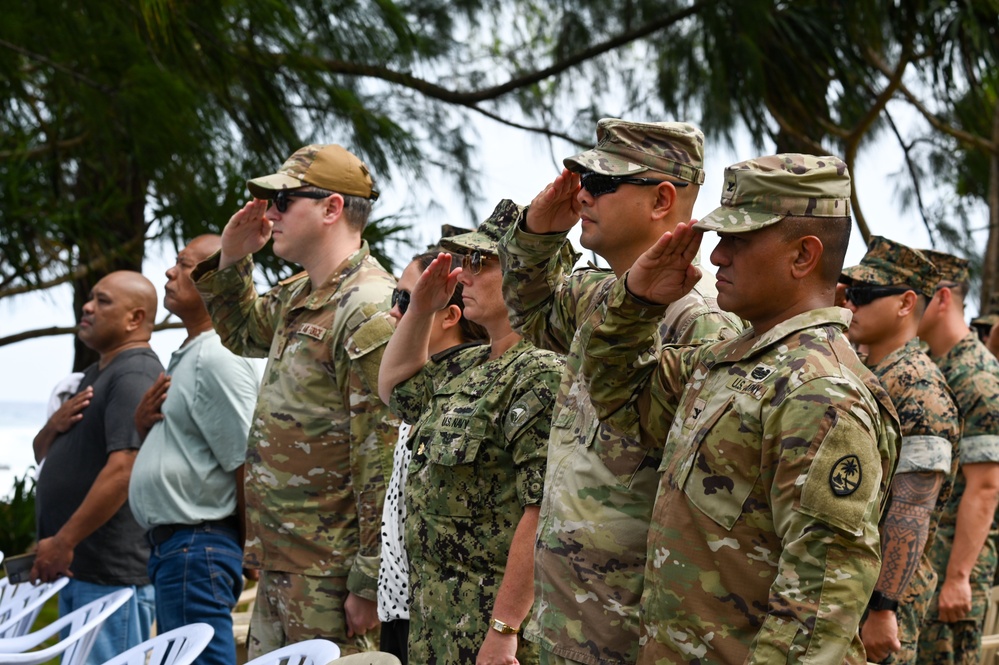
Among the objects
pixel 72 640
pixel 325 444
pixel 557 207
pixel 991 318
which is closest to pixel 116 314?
pixel 325 444

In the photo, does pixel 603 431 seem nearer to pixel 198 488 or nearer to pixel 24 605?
pixel 198 488

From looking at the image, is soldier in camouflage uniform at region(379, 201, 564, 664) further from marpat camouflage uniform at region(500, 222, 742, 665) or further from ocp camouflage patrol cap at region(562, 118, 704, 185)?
ocp camouflage patrol cap at region(562, 118, 704, 185)

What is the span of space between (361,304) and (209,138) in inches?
65.9

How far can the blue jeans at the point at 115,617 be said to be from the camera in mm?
3934

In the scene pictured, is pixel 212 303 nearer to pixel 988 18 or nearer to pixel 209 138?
pixel 209 138

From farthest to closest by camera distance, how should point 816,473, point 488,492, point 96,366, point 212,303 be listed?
point 96,366 → point 212,303 → point 488,492 → point 816,473

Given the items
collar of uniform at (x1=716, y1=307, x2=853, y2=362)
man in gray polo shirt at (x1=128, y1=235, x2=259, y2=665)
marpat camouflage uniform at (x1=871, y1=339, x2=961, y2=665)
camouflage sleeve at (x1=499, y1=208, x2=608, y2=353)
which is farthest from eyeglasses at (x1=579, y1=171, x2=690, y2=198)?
man in gray polo shirt at (x1=128, y1=235, x2=259, y2=665)

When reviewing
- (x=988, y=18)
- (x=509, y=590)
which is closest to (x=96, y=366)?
(x=509, y=590)

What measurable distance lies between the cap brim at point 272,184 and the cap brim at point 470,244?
0.71 metres

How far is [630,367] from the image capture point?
2.10 meters

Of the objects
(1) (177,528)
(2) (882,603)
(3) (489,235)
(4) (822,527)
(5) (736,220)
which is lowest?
(2) (882,603)

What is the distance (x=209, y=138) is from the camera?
4.61 metres

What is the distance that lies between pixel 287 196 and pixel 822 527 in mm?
2100

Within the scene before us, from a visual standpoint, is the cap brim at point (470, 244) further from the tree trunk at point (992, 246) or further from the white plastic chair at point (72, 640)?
the tree trunk at point (992, 246)
